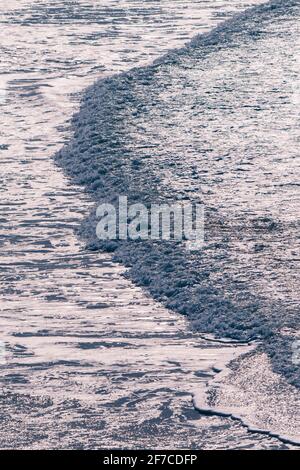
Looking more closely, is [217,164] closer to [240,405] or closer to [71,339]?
[71,339]

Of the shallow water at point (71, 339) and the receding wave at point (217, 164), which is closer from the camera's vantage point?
the shallow water at point (71, 339)

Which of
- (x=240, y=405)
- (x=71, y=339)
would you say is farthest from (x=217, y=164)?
(x=240, y=405)

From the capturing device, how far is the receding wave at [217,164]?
3309 mm

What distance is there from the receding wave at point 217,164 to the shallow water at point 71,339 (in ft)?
0.31

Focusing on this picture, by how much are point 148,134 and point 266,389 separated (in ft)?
6.40

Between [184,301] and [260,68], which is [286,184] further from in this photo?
[260,68]

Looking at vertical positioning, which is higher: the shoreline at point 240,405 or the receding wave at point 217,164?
the receding wave at point 217,164

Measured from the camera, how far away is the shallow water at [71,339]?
107 inches

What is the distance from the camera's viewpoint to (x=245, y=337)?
123 inches

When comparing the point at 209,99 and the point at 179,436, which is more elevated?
the point at 209,99

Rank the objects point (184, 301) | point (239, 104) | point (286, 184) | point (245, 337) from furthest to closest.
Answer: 1. point (239, 104)
2. point (286, 184)
3. point (184, 301)
4. point (245, 337)

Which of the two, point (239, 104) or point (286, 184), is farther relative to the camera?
point (239, 104)

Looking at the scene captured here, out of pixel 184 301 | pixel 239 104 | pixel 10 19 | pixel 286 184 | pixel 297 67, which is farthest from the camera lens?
pixel 10 19

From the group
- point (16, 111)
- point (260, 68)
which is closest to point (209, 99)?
point (260, 68)
